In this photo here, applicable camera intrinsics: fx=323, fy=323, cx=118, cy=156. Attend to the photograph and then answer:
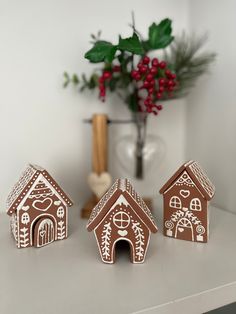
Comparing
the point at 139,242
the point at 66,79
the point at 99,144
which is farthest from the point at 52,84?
the point at 139,242

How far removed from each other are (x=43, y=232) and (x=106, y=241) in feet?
0.51

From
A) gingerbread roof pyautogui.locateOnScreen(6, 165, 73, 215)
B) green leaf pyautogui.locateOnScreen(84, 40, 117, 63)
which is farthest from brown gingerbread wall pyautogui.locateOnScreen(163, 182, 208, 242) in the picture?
green leaf pyautogui.locateOnScreen(84, 40, 117, 63)

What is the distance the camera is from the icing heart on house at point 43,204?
679 millimetres

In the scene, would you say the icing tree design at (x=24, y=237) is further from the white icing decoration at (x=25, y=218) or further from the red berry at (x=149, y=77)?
the red berry at (x=149, y=77)

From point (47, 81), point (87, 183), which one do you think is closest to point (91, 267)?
point (87, 183)

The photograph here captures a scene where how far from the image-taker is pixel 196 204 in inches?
27.2

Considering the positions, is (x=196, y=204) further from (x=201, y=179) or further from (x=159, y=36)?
(x=159, y=36)

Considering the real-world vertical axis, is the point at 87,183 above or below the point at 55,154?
below

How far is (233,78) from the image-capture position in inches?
36.0

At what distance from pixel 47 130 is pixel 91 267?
1.56 feet

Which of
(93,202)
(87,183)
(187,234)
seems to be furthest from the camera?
(87,183)

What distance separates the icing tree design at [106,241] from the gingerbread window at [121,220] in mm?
15

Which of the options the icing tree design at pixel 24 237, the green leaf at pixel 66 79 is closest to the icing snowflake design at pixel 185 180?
the icing tree design at pixel 24 237

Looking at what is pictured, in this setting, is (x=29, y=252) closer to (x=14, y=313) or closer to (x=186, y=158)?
(x=14, y=313)
